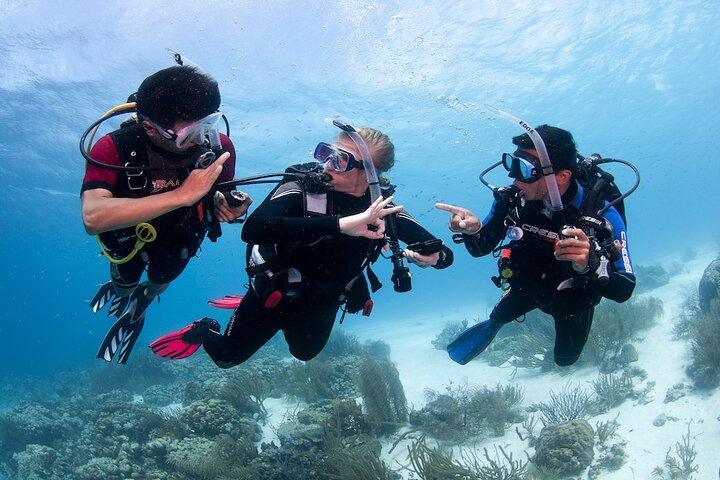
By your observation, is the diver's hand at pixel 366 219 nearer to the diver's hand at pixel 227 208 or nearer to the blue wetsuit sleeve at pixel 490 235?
the diver's hand at pixel 227 208

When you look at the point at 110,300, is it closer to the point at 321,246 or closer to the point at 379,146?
the point at 321,246

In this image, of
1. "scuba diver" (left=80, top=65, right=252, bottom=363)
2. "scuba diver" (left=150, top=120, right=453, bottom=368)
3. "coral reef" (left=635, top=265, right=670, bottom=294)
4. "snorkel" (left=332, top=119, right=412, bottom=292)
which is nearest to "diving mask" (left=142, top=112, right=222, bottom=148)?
"scuba diver" (left=80, top=65, right=252, bottom=363)

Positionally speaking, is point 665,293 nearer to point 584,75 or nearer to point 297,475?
point 584,75

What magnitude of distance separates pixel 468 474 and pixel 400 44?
60.0 feet

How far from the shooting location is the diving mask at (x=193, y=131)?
3.28 metres

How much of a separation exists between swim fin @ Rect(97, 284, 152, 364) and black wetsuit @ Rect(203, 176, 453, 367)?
3.93ft

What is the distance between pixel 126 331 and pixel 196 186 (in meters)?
3.57

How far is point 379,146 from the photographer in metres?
4.11

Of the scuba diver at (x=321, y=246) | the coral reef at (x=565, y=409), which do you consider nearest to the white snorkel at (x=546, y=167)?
the scuba diver at (x=321, y=246)

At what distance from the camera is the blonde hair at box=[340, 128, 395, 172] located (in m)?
4.10

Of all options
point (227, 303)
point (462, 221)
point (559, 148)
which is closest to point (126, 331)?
point (227, 303)

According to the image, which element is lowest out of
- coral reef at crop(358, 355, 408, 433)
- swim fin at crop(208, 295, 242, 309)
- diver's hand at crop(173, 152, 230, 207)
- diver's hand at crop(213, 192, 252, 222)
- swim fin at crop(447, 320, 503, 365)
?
coral reef at crop(358, 355, 408, 433)

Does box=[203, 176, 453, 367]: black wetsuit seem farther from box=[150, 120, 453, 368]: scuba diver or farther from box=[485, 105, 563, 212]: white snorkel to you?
box=[485, 105, 563, 212]: white snorkel

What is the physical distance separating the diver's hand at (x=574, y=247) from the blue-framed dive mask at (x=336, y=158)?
193 centimetres
